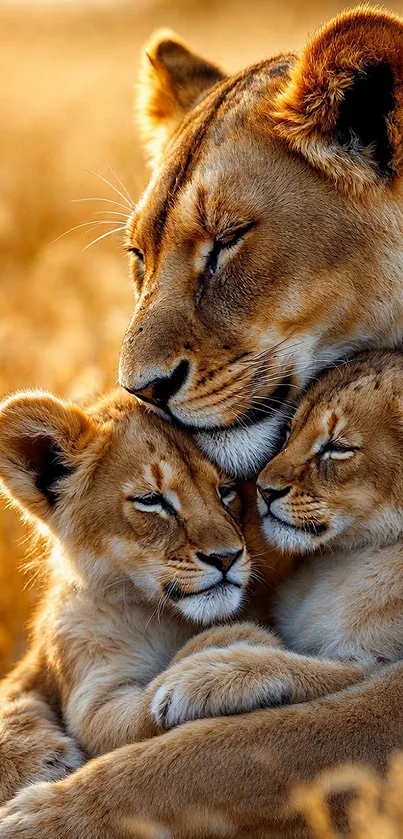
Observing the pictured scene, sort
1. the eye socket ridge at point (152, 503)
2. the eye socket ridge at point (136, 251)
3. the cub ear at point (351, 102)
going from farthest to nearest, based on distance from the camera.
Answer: the eye socket ridge at point (136, 251) < the eye socket ridge at point (152, 503) < the cub ear at point (351, 102)

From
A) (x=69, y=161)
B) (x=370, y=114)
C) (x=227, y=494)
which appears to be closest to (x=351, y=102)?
(x=370, y=114)

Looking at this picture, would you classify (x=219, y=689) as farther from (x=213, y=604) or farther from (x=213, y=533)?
(x=213, y=533)

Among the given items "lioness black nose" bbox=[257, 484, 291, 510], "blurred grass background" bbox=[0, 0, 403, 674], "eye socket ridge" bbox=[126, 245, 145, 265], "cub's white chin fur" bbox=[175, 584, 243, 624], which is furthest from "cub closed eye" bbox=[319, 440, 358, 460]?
"blurred grass background" bbox=[0, 0, 403, 674]

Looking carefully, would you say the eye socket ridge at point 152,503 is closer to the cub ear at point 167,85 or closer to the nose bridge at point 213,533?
the nose bridge at point 213,533

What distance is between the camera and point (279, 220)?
3209 mm

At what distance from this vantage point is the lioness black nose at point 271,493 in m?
3.17

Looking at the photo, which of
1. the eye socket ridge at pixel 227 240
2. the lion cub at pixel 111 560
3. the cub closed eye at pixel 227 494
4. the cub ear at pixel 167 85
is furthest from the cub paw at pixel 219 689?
the cub ear at pixel 167 85

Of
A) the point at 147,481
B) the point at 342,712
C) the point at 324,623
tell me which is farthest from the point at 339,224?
the point at 342,712

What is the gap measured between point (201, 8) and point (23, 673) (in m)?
20.6

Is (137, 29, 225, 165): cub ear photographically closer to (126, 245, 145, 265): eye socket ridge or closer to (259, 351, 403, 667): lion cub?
(126, 245, 145, 265): eye socket ridge

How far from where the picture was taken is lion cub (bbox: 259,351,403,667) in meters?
3.08

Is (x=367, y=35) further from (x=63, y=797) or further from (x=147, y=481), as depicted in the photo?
(x=63, y=797)

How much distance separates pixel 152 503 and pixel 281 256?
737 millimetres

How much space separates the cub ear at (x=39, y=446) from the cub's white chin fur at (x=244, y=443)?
35 centimetres
